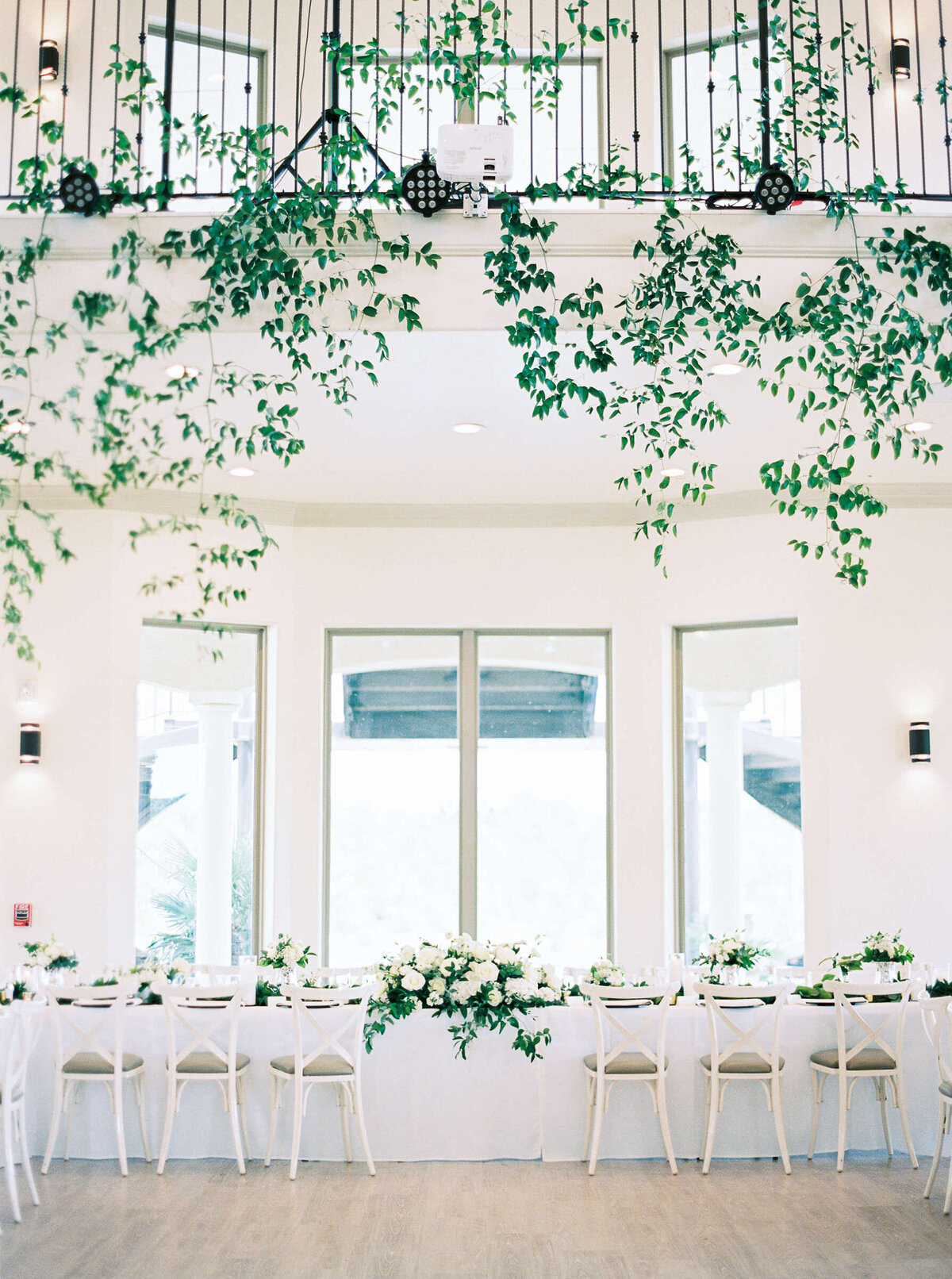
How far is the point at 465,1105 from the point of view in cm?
609

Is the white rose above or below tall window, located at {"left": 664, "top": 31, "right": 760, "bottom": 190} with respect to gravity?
below

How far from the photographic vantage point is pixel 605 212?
194 inches

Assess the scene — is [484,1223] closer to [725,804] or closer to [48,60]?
[725,804]

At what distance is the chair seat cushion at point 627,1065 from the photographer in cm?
595

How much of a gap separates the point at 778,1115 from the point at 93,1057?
333 cm

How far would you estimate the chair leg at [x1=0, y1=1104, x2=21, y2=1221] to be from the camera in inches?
203

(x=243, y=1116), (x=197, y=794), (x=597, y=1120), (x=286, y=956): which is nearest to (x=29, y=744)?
(x=197, y=794)

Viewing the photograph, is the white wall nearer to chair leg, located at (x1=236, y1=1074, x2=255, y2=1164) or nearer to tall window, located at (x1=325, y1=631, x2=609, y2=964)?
tall window, located at (x1=325, y1=631, x2=609, y2=964)

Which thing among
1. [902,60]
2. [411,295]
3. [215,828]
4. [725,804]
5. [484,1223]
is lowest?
[484,1223]

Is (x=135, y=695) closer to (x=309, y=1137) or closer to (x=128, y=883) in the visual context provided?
(x=128, y=883)

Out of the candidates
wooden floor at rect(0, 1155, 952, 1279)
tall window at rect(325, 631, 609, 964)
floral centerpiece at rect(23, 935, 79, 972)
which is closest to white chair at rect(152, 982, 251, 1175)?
wooden floor at rect(0, 1155, 952, 1279)

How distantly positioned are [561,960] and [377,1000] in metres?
2.90

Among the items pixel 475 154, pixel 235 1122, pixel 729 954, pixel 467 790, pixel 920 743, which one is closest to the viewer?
pixel 475 154

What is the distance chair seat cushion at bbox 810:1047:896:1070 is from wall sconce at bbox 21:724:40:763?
16.6 feet
